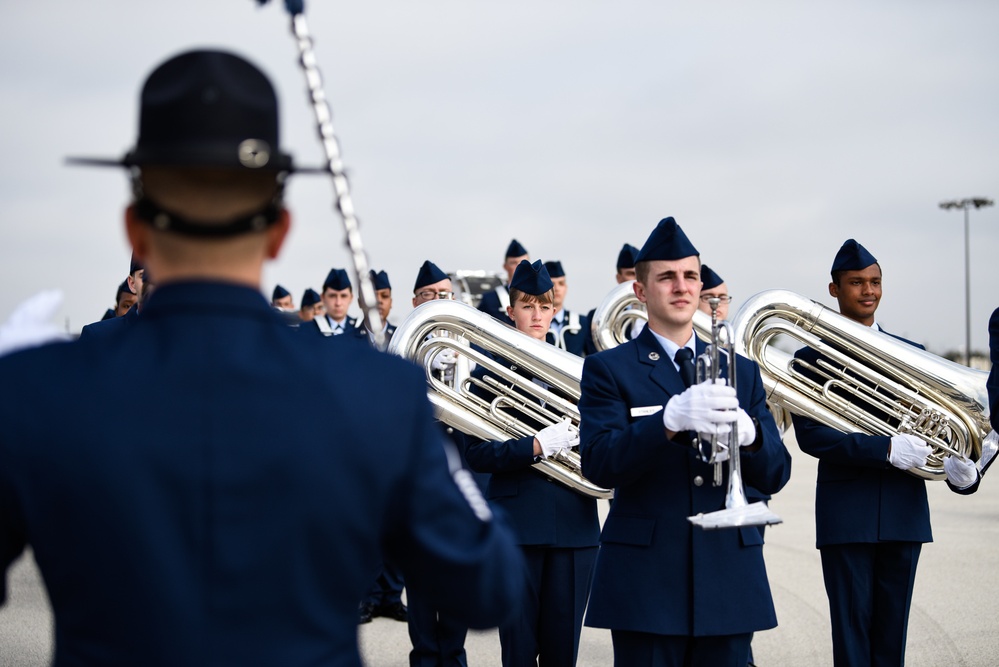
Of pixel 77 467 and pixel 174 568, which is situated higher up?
pixel 77 467

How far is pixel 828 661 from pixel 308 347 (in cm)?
512

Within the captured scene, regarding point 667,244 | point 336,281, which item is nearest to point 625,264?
point 336,281

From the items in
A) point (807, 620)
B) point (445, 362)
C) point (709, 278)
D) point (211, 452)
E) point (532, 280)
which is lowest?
point (807, 620)

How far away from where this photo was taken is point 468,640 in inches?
268

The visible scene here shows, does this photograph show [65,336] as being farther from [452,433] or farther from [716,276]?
[716,276]

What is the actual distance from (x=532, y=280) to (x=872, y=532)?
6.31ft

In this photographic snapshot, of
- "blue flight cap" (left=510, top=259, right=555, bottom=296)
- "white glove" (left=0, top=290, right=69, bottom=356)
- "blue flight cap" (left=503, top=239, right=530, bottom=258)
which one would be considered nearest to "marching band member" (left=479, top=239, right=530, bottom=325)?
"blue flight cap" (left=503, top=239, right=530, bottom=258)

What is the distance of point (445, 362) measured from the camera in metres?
5.96

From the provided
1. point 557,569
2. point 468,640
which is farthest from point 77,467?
point 468,640

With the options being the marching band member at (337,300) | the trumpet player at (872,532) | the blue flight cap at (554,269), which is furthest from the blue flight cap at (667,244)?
the marching band member at (337,300)

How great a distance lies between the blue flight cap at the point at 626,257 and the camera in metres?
8.51

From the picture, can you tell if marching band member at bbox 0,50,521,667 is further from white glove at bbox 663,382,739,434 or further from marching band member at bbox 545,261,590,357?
marching band member at bbox 545,261,590,357

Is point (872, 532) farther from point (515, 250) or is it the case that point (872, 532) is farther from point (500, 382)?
point (515, 250)

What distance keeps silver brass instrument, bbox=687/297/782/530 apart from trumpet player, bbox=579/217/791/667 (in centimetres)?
5
